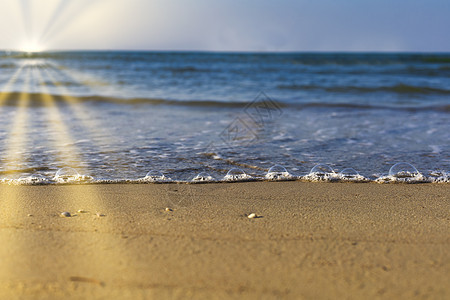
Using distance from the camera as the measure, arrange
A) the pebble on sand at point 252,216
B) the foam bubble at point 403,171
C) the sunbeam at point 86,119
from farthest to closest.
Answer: the sunbeam at point 86,119
the foam bubble at point 403,171
the pebble on sand at point 252,216

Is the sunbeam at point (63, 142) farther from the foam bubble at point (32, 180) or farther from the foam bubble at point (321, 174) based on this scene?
the foam bubble at point (321, 174)

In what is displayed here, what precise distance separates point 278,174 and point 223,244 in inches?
53.8

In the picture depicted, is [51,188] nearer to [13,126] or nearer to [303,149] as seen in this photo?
[303,149]

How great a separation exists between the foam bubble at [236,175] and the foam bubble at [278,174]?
17cm

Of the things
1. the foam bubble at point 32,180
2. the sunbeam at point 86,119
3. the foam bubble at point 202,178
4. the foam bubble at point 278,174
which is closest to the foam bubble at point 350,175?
the foam bubble at point 278,174

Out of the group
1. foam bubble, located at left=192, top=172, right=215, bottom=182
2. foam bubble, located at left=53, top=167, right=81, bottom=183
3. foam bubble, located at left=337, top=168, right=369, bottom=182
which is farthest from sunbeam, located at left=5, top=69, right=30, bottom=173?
foam bubble, located at left=337, top=168, right=369, bottom=182

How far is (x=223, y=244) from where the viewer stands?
6.08ft

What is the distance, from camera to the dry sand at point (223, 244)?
150cm

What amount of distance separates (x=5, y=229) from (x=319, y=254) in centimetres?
151

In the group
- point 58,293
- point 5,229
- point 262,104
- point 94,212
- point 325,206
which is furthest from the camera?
point 262,104

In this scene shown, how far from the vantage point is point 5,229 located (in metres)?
1.97

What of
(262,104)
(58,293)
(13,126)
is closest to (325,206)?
(58,293)

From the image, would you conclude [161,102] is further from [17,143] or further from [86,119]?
[17,143]

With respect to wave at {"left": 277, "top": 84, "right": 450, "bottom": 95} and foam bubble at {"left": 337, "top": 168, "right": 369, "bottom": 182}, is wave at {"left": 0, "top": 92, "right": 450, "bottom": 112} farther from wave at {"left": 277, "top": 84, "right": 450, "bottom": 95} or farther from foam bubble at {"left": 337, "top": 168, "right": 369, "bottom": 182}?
foam bubble at {"left": 337, "top": 168, "right": 369, "bottom": 182}
